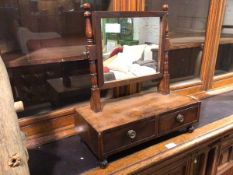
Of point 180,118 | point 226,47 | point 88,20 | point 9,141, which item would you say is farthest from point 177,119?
point 226,47

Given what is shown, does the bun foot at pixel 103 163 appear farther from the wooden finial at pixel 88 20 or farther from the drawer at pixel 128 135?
the wooden finial at pixel 88 20

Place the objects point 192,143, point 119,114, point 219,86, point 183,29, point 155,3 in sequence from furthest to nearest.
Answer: point 219,86
point 183,29
point 155,3
point 192,143
point 119,114

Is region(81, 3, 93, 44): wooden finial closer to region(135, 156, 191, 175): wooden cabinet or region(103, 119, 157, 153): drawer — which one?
region(103, 119, 157, 153): drawer

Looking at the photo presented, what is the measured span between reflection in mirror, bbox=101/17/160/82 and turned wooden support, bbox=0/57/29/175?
44 cm

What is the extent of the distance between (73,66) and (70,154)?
0.38 m

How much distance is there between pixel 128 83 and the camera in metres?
0.98

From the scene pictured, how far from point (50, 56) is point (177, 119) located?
0.59 metres

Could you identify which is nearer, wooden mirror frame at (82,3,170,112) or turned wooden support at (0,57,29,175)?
turned wooden support at (0,57,29,175)

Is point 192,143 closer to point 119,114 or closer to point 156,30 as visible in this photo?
point 119,114

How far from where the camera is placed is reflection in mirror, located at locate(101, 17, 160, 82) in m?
0.93

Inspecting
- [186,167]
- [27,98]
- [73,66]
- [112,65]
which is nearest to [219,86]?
[186,167]

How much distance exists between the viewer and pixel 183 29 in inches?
53.2

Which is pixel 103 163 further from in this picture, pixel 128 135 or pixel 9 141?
pixel 9 141

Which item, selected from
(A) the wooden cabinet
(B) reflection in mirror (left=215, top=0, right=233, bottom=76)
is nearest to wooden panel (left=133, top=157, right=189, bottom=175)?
(A) the wooden cabinet
